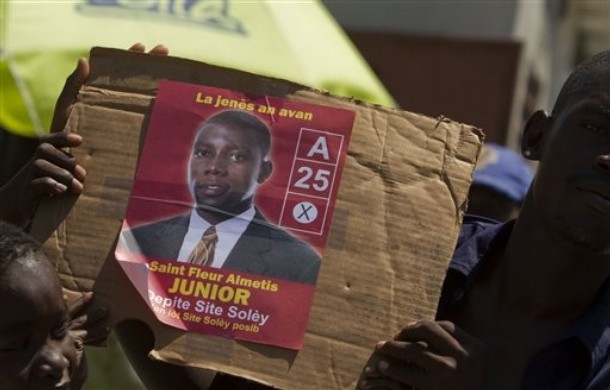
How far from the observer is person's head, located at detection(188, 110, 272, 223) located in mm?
2494

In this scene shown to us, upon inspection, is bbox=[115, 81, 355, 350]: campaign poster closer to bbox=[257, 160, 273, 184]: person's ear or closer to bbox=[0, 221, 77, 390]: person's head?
bbox=[257, 160, 273, 184]: person's ear

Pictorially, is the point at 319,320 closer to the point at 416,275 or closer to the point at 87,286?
the point at 416,275

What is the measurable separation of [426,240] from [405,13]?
7618mm

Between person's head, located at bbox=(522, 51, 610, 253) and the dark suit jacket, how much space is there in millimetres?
431

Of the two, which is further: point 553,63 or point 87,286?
point 553,63

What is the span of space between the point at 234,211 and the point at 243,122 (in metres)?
0.16

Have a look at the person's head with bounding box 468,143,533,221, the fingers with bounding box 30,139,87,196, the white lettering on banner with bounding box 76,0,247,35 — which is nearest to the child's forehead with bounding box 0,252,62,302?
the fingers with bounding box 30,139,87,196

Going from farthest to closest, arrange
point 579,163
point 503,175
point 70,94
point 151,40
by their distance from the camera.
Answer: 1. point 503,175
2. point 151,40
3. point 70,94
4. point 579,163

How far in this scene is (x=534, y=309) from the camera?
254 cm

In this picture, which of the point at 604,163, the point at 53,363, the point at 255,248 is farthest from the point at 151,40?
the point at 604,163

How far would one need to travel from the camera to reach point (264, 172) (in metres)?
2.49

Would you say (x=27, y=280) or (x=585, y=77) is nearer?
(x=27, y=280)

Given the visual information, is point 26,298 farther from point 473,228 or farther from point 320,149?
point 473,228

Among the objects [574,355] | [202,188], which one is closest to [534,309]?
[574,355]
